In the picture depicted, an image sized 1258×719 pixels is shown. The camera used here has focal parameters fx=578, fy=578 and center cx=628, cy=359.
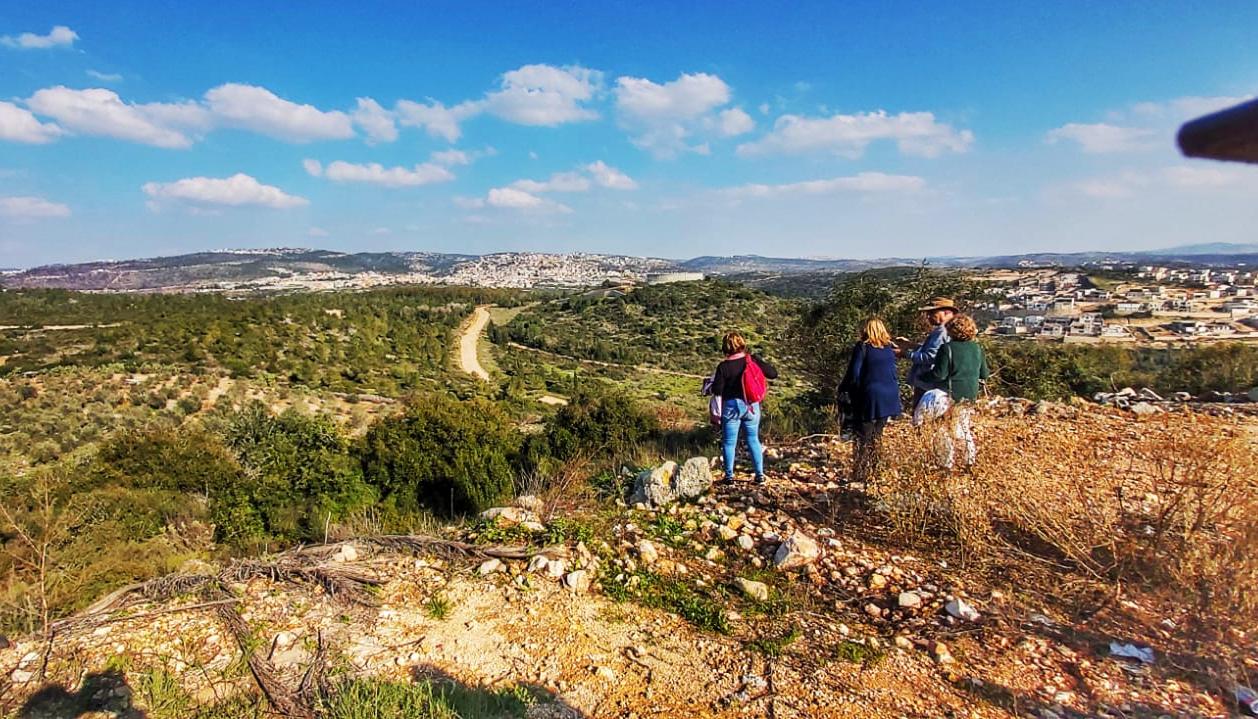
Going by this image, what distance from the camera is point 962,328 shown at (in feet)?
14.1

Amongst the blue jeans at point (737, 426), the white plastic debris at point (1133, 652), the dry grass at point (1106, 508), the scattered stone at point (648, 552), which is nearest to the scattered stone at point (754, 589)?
the scattered stone at point (648, 552)

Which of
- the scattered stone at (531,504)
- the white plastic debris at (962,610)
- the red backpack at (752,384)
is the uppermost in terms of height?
the red backpack at (752,384)

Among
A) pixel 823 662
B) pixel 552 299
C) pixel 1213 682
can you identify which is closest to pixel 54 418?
pixel 823 662

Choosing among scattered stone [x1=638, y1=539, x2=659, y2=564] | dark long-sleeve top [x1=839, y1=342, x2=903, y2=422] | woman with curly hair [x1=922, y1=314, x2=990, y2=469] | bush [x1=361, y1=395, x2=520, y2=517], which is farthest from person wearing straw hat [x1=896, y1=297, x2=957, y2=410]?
bush [x1=361, y1=395, x2=520, y2=517]

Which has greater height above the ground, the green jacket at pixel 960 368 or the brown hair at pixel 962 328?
the brown hair at pixel 962 328

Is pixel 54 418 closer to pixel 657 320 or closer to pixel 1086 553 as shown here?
pixel 1086 553

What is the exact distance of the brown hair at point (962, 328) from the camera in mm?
4273

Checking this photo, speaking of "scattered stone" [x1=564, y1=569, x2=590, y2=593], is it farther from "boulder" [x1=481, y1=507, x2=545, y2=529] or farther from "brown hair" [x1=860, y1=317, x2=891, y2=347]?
"brown hair" [x1=860, y1=317, x2=891, y2=347]

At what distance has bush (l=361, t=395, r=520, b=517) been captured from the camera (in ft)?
33.8

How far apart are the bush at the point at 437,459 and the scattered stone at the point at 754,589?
6.38m

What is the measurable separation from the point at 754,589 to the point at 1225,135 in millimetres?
3129

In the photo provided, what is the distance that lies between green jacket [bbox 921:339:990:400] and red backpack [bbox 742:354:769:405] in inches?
51.9

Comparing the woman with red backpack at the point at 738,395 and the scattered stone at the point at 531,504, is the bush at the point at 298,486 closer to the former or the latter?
the scattered stone at the point at 531,504

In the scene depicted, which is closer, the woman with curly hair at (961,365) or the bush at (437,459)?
the woman with curly hair at (961,365)
